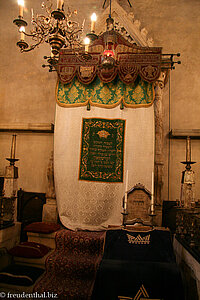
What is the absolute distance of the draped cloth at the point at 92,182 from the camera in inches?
162

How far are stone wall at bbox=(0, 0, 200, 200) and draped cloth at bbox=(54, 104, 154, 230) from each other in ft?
3.35

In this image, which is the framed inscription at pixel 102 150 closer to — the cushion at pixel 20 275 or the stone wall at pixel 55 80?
the stone wall at pixel 55 80

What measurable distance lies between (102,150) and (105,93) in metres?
1.15

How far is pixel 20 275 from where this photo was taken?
2.64 m

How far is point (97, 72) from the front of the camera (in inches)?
171

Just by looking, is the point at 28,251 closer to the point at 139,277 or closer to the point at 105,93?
the point at 139,277

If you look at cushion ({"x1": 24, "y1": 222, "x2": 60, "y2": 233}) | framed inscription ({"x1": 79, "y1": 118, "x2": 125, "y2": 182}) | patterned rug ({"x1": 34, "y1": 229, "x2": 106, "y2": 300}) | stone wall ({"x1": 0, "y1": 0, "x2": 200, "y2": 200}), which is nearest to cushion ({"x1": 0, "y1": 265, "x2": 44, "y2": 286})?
patterned rug ({"x1": 34, "y1": 229, "x2": 106, "y2": 300})

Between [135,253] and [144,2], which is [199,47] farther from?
[135,253]

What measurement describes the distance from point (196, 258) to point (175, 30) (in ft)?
17.1

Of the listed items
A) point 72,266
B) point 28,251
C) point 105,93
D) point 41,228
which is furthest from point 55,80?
point 72,266

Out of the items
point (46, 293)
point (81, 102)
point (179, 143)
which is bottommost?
point (46, 293)

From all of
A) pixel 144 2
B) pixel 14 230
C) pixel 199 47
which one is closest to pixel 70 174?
pixel 14 230

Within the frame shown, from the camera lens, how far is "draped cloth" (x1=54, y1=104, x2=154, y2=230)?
4125 millimetres

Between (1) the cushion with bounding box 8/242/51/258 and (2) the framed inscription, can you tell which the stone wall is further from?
(1) the cushion with bounding box 8/242/51/258
